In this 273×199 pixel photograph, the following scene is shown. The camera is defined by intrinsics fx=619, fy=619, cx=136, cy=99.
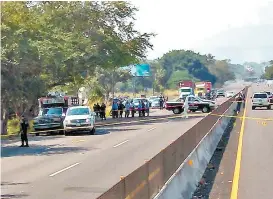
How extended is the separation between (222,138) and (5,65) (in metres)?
10.5

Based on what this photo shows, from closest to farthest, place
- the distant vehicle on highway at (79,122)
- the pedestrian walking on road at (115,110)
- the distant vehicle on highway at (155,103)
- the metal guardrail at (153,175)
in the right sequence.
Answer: the metal guardrail at (153,175) < the distant vehicle on highway at (79,122) < the pedestrian walking on road at (115,110) < the distant vehicle on highway at (155,103)

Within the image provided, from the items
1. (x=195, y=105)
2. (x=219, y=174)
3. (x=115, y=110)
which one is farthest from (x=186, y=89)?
(x=219, y=174)

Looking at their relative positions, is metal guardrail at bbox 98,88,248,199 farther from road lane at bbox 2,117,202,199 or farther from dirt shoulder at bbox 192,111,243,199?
road lane at bbox 2,117,202,199

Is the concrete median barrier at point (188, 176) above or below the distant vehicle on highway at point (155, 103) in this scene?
below

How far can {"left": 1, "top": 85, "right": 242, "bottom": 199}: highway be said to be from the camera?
15352 mm

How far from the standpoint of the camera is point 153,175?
33.4ft

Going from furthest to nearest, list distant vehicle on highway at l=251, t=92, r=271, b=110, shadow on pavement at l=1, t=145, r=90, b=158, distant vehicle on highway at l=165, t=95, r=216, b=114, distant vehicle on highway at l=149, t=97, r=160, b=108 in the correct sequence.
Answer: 1. distant vehicle on highway at l=149, t=97, r=160, b=108
2. distant vehicle on highway at l=251, t=92, r=271, b=110
3. distant vehicle on highway at l=165, t=95, r=216, b=114
4. shadow on pavement at l=1, t=145, r=90, b=158

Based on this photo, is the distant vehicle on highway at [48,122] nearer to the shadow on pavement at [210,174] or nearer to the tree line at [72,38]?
the tree line at [72,38]

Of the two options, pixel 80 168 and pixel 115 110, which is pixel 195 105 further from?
pixel 80 168

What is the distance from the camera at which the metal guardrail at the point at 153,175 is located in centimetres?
752

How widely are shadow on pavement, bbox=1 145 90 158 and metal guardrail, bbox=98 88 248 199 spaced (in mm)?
10332

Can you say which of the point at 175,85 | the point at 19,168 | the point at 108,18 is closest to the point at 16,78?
the point at 19,168

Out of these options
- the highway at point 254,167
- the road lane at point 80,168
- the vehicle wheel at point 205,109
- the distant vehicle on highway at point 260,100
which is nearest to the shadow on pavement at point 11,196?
the road lane at point 80,168

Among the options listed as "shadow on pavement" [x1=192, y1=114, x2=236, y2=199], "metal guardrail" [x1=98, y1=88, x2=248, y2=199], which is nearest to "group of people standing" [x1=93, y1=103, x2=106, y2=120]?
"shadow on pavement" [x1=192, y1=114, x2=236, y2=199]
